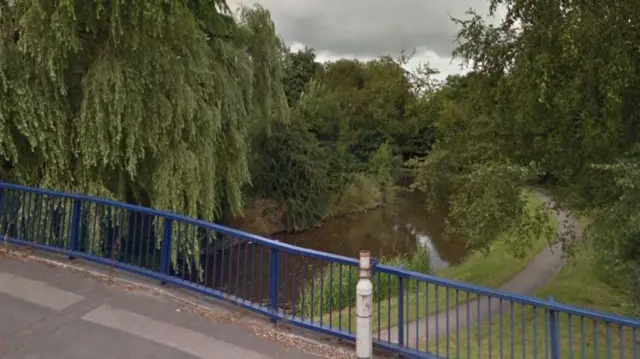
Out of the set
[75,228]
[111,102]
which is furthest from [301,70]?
[75,228]

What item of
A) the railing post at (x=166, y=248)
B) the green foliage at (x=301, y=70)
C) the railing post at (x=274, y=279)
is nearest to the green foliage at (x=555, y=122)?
the railing post at (x=274, y=279)

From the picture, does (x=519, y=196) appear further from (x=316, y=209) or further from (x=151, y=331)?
(x=316, y=209)

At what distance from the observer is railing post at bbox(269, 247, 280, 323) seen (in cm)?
473

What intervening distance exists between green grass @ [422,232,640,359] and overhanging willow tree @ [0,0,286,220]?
16.9 ft

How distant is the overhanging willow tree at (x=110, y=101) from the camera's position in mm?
7332

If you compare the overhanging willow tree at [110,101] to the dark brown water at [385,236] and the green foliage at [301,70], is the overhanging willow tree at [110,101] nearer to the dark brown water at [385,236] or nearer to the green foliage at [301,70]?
the dark brown water at [385,236]

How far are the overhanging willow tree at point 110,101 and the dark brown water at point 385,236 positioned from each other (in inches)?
372

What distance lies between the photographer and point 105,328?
174 inches

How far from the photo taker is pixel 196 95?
8797 millimetres

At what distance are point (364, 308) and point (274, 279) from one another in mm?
1202

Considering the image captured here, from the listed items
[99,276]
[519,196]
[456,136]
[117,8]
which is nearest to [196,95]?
[117,8]

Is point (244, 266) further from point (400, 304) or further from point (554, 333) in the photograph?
point (554, 333)

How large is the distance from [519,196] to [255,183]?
1326 centimetres

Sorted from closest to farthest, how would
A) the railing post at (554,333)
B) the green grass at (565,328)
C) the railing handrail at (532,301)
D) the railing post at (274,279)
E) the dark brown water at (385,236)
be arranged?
the railing handrail at (532,301), the railing post at (554,333), the railing post at (274,279), the green grass at (565,328), the dark brown water at (385,236)
